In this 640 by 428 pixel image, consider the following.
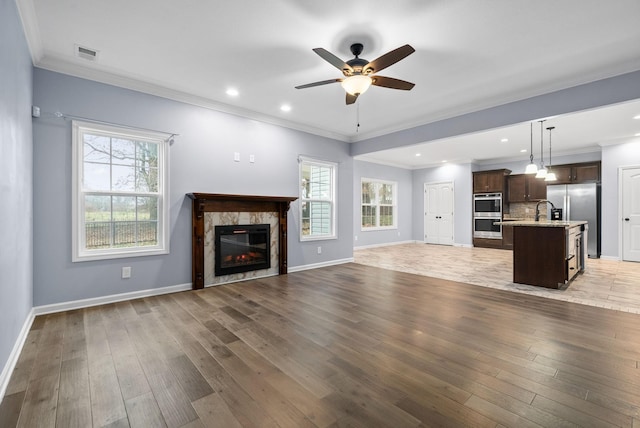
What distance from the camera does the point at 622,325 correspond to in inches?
107

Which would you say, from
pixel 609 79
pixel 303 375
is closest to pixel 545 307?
pixel 609 79

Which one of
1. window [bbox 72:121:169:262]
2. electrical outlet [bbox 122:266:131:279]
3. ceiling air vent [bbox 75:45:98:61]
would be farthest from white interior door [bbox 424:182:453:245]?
ceiling air vent [bbox 75:45:98:61]

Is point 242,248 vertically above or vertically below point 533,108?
below

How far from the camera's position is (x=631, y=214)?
618 centimetres

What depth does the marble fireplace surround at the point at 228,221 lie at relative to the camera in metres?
4.08

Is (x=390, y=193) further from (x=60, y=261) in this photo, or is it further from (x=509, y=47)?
(x=60, y=261)

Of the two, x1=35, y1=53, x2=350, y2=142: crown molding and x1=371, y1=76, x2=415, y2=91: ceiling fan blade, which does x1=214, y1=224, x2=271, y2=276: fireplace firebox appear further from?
x1=371, y1=76, x2=415, y2=91: ceiling fan blade

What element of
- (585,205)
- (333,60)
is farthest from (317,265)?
(585,205)

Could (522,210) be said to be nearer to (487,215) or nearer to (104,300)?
(487,215)

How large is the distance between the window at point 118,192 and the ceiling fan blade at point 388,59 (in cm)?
282

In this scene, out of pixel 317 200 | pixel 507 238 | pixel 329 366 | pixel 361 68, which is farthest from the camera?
pixel 507 238

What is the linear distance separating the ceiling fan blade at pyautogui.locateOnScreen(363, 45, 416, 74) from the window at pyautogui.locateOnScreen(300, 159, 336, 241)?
2.83 metres

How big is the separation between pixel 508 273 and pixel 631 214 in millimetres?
3647

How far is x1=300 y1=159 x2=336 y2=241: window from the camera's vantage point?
5559 mm
